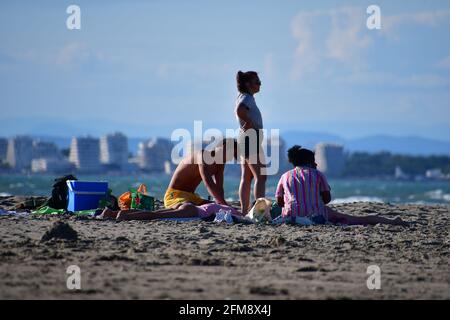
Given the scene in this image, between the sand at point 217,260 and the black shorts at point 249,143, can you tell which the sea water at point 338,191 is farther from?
the sand at point 217,260

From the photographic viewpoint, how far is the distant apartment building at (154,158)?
423 ft

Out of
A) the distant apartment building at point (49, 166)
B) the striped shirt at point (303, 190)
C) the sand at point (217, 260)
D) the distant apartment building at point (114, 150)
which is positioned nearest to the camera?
the sand at point (217, 260)

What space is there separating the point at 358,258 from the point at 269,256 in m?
0.66

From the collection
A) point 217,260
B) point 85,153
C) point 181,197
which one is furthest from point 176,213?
point 85,153

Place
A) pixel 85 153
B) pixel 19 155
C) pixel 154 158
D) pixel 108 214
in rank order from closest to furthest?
pixel 108 214 → pixel 19 155 → pixel 154 158 → pixel 85 153

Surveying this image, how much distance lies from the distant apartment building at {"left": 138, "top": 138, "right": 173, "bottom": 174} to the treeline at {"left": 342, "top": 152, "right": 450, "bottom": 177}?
2323cm

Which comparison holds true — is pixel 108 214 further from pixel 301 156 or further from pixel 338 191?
pixel 338 191

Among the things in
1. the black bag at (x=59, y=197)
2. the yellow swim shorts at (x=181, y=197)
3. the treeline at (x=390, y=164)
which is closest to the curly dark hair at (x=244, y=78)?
the yellow swim shorts at (x=181, y=197)

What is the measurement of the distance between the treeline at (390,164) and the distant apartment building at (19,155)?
1589 inches

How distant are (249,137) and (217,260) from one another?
302 centimetres

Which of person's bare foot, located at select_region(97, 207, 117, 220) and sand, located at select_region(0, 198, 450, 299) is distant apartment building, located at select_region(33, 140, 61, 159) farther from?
sand, located at select_region(0, 198, 450, 299)

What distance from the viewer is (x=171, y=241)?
26.3 feet

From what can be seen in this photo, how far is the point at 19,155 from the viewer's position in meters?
126

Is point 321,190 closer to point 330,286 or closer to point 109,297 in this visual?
point 330,286
